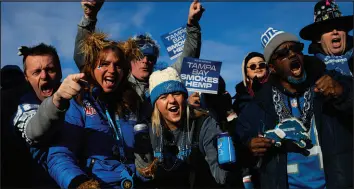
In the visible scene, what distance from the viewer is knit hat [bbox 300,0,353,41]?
5.11 metres

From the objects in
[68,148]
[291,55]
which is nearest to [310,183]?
[291,55]

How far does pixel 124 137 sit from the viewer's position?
399 centimetres

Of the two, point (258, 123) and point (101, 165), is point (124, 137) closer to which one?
point (101, 165)

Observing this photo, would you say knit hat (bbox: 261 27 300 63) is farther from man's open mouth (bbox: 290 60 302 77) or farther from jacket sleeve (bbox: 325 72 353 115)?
jacket sleeve (bbox: 325 72 353 115)

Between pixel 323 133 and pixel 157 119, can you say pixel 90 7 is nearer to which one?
pixel 157 119

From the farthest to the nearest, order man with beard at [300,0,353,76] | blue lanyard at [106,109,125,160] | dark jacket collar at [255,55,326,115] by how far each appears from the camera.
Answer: man with beard at [300,0,353,76]
dark jacket collar at [255,55,326,115]
blue lanyard at [106,109,125,160]

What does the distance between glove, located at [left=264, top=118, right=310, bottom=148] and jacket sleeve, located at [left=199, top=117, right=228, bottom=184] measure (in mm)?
563

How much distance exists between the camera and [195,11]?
5.09m

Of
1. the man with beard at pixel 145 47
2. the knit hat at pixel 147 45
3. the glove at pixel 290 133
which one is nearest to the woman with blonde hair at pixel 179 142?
the man with beard at pixel 145 47

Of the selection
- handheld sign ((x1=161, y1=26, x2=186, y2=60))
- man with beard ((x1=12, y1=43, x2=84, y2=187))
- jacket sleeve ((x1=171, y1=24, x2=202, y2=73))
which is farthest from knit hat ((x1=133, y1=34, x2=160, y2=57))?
man with beard ((x1=12, y1=43, x2=84, y2=187))

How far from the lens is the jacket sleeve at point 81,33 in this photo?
448cm

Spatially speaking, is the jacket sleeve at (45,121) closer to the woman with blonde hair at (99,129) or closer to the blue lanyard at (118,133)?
the woman with blonde hair at (99,129)

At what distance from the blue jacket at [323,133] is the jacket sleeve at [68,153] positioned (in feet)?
5.44

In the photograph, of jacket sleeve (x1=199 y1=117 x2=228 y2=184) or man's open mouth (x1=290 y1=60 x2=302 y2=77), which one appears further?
man's open mouth (x1=290 y1=60 x2=302 y2=77)
